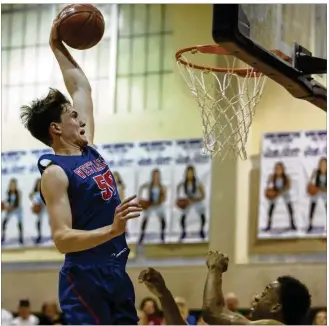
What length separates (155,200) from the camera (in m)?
8.12

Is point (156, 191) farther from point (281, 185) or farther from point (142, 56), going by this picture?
point (142, 56)

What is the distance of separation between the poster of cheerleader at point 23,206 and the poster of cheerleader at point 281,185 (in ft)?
7.66

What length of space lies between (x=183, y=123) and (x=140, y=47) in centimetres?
102

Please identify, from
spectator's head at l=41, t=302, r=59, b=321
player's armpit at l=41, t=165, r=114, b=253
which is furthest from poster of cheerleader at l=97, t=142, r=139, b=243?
player's armpit at l=41, t=165, r=114, b=253

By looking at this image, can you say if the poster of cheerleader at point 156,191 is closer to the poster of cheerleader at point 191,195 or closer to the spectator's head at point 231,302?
the poster of cheerleader at point 191,195

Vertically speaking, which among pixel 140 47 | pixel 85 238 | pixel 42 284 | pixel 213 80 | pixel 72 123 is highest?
pixel 140 47

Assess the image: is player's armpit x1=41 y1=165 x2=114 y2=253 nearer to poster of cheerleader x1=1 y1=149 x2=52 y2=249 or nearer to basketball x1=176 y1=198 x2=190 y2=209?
basketball x1=176 y1=198 x2=190 y2=209

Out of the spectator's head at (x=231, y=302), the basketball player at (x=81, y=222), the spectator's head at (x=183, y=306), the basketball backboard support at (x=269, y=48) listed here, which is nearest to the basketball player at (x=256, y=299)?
the basketball player at (x=81, y=222)

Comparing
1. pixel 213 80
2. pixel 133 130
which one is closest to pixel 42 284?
pixel 133 130

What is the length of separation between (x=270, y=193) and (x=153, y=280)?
427cm

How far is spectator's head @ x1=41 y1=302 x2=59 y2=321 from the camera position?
7.70 metres

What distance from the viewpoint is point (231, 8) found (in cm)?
268

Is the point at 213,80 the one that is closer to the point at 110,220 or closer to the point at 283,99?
the point at 110,220

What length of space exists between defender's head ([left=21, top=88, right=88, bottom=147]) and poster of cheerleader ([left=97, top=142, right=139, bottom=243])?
191 inches
